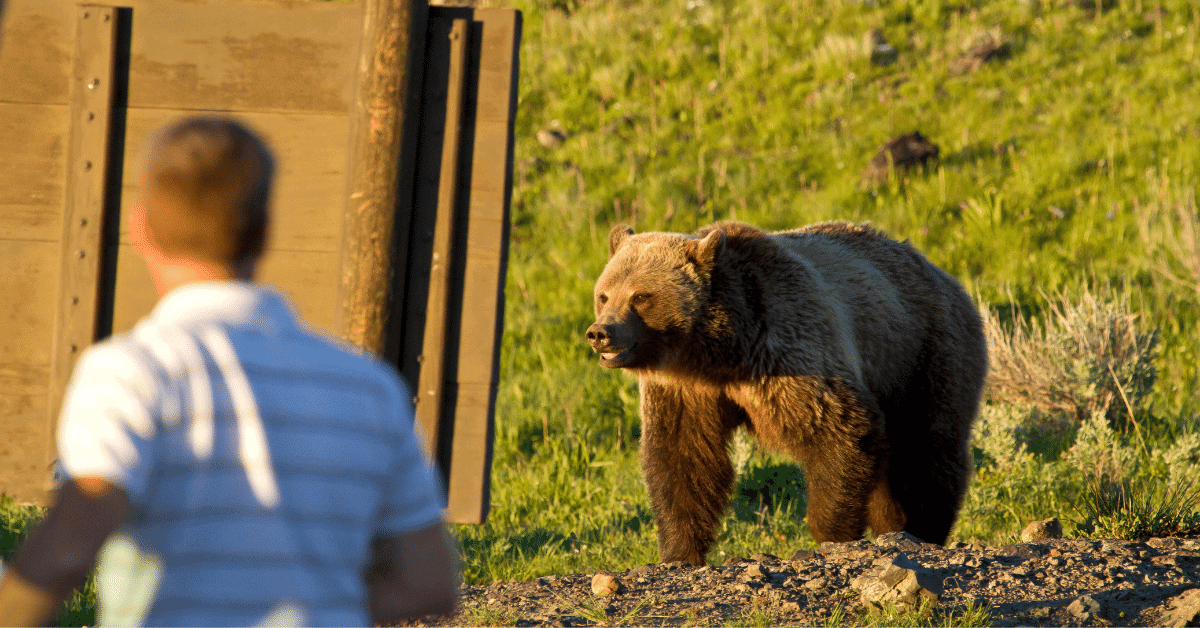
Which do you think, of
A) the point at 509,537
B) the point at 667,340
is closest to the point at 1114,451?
the point at 667,340

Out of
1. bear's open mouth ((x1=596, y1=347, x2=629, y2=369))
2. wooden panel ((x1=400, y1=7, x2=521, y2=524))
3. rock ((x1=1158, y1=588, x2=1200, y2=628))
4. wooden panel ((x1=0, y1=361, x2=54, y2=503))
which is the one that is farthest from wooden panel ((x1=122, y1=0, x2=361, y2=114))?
rock ((x1=1158, y1=588, x2=1200, y2=628))

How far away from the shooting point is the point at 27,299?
3.91 meters

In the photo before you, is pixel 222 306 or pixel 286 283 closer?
pixel 222 306

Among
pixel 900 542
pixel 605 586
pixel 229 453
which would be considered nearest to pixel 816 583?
pixel 605 586

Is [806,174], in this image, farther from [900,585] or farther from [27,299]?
[27,299]

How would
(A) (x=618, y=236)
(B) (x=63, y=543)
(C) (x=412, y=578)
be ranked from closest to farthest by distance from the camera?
(B) (x=63, y=543), (C) (x=412, y=578), (A) (x=618, y=236)

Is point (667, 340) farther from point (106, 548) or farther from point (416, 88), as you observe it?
point (106, 548)

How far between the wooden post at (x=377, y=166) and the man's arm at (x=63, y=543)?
7.78 ft

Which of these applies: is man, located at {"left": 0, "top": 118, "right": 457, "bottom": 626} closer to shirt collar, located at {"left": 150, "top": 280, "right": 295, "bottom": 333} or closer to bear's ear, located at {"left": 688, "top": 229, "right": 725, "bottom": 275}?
shirt collar, located at {"left": 150, "top": 280, "right": 295, "bottom": 333}

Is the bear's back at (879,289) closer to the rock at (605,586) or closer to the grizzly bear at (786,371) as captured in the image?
the grizzly bear at (786,371)

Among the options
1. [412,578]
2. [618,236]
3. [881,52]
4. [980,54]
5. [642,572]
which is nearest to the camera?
[412,578]

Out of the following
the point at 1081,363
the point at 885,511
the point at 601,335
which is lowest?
the point at 885,511

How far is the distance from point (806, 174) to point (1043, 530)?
20.9 ft

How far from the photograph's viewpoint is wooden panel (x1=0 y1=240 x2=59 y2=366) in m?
3.89
